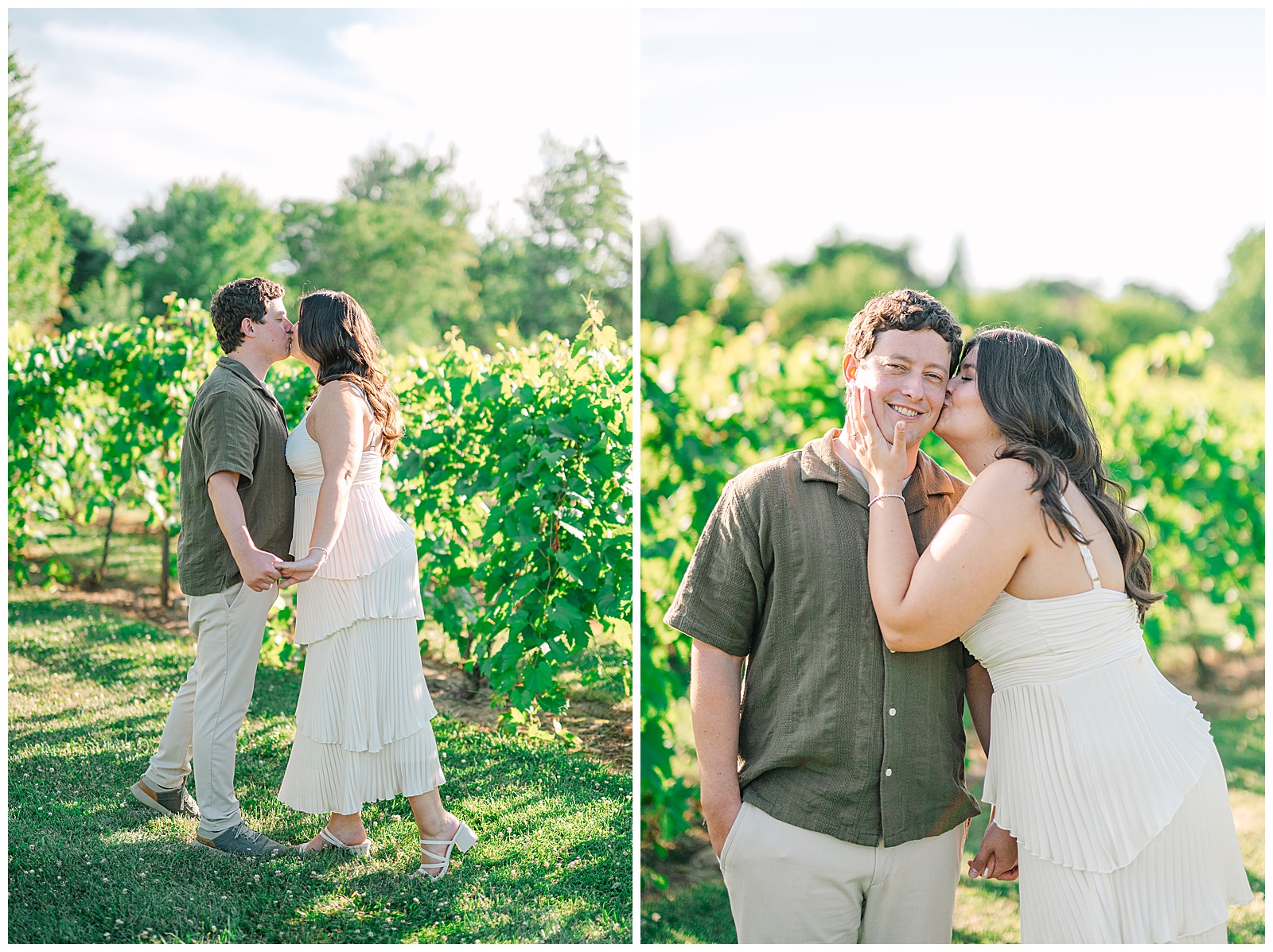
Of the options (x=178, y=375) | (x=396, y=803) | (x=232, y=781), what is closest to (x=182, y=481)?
(x=232, y=781)

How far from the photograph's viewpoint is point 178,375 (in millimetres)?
4344

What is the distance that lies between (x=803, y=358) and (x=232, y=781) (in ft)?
7.70

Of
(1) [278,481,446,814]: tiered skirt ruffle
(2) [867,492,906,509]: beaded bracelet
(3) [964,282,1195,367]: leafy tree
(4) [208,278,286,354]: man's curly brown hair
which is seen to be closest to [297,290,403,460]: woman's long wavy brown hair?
(4) [208,278,286,354]: man's curly brown hair

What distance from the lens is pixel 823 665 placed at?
1.81 meters

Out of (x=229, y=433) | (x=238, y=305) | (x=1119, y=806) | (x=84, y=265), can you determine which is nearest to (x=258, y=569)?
(x=229, y=433)

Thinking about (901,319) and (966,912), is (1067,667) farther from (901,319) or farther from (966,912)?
(966,912)

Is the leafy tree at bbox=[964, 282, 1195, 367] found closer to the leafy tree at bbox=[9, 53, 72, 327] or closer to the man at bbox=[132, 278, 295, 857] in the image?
A: the leafy tree at bbox=[9, 53, 72, 327]

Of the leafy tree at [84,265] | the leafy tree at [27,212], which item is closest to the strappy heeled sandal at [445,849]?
the leafy tree at [27,212]

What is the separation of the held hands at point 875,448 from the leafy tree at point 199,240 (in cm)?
409

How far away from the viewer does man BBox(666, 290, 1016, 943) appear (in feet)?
5.90

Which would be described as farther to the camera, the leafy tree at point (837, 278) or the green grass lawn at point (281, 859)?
the leafy tree at point (837, 278)

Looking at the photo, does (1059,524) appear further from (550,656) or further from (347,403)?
(347,403)

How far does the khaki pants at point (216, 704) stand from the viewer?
2.62 m

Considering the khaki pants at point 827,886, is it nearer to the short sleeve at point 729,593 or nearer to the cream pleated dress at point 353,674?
the short sleeve at point 729,593
